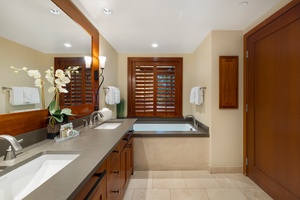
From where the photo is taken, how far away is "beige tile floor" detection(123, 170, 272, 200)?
203cm

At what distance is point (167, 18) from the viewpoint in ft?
7.09

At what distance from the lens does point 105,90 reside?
2.84 m

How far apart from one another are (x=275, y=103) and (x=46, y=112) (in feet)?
8.34

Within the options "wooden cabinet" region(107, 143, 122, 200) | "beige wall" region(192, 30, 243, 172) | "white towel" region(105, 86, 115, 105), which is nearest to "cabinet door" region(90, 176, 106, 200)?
"wooden cabinet" region(107, 143, 122, 200)

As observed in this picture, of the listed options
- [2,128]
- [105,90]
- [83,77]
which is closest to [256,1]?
[83,77]

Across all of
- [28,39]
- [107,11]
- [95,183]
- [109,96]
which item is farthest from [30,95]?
[109,96]

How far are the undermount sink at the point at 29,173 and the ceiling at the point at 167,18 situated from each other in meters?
1.66

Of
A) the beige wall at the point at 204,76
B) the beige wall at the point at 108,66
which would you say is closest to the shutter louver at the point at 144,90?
the beige wall at the point at 108,66

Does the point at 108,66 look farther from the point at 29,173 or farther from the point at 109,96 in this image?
the point at 29,173

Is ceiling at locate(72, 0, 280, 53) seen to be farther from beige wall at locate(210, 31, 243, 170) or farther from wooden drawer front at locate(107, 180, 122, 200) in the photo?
wooden drawer front at locate(107, 180, 122, 200)

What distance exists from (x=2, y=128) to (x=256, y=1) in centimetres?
270

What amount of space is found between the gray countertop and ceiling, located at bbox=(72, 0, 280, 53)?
1.54 meters

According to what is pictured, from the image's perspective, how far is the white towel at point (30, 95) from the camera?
1242 millimetres

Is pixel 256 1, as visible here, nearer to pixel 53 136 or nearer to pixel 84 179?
pixel 84 179
